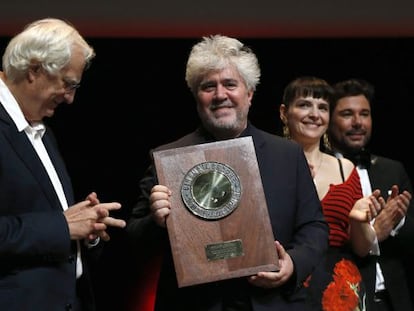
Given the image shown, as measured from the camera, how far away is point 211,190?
2457 millimetres

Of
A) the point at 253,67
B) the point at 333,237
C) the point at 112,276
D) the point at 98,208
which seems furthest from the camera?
the point at 112,276

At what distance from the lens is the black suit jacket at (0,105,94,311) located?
7.55 ft

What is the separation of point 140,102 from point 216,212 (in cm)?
213

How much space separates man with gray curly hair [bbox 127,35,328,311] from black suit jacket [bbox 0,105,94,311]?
0.28 m

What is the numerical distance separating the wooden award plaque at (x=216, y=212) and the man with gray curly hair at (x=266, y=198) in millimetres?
69

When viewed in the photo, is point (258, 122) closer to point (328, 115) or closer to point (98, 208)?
point (328, 115)

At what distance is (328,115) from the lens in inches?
127

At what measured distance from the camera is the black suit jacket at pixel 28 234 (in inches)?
90.6

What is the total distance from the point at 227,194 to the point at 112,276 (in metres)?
2.08

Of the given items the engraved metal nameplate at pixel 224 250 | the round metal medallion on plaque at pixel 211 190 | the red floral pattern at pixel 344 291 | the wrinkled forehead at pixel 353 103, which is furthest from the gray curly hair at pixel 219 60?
the wrinkled forehead at pixel 353 103

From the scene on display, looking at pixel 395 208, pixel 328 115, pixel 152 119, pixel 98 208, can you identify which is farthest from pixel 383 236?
pixel 152 119

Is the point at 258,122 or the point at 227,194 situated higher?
the point at 258,122

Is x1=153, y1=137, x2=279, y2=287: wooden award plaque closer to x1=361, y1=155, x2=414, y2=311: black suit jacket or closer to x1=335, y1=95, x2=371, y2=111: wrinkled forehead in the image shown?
x1=361, y1=155, x2=414, y2=311: black suit jacket

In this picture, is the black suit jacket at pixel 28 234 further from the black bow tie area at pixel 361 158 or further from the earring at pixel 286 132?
the black bow tie area at pixel 361 158
